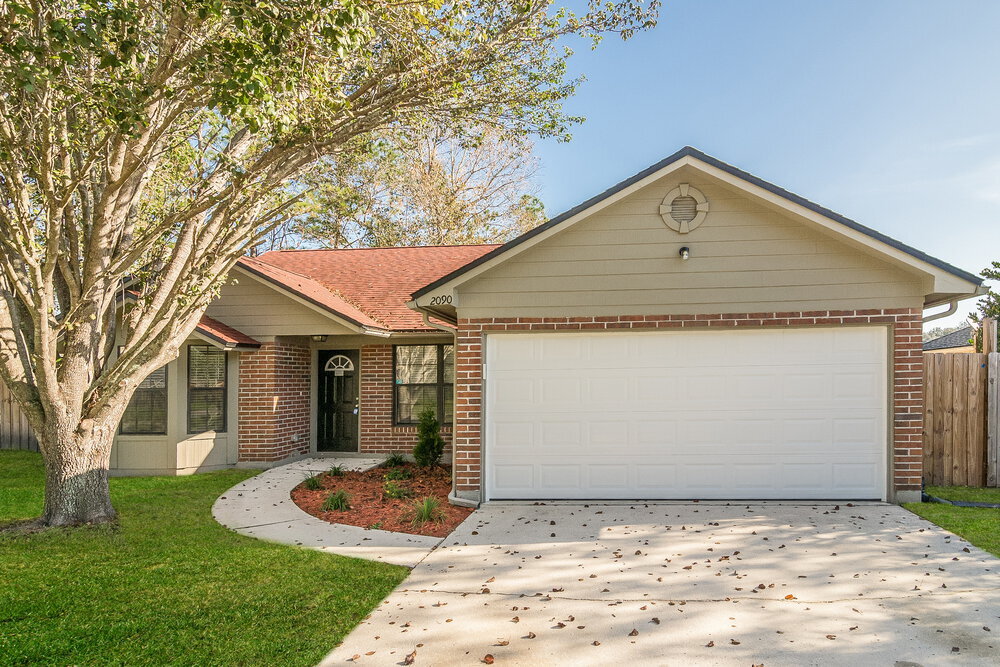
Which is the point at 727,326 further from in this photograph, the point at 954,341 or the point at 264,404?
the point at 954,341

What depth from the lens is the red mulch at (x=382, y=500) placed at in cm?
727

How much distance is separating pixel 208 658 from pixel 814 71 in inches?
508

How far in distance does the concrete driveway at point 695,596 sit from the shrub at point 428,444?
3419mm

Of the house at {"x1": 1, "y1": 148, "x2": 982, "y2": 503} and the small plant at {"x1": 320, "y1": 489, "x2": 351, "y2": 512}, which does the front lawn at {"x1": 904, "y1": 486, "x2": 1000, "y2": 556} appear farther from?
the small plant at {"x1": 320, "y1": 489, "x2": 351, "y2": 512}

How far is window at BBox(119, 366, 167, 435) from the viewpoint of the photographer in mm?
10695

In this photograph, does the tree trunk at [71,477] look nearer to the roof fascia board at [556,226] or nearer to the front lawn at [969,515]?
the roof fascia board at [556,226]

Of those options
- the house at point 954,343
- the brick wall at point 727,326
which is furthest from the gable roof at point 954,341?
the brick wall at point 727,326

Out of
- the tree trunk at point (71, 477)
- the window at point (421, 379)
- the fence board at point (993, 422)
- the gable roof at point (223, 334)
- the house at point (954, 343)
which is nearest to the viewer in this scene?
the tree trunk at point (71, 477)

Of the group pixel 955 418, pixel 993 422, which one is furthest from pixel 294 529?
pixel 993 422

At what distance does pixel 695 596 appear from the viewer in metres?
4.89

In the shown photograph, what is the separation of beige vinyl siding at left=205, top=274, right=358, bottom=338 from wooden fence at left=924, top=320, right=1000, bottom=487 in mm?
9453

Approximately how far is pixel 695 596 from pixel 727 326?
3945 mm

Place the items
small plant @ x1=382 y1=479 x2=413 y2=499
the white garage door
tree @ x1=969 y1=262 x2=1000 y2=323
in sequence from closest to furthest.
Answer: the white garage door, small plant @ x1=382 y1=479 x2=413 y2=499, tree @ x1=969 y1=262 x2=1000 y2=323

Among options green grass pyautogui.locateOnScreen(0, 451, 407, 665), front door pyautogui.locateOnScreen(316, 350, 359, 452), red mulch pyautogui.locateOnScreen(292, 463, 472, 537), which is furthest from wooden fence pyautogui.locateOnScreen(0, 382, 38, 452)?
red mulch pyautogui.locateOnScreen(292, 463, 472, 537)
